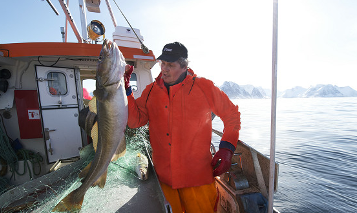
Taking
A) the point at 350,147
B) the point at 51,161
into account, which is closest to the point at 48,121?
the point at 51,161

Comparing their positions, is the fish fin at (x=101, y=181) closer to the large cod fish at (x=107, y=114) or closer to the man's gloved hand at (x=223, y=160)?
the large cod fish at (x=107, y=114)

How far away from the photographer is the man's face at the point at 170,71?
222 cm

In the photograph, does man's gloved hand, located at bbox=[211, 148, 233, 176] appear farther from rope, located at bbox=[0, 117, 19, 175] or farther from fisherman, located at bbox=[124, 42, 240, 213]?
rope, located at bbox=[0, 117, 19, 175]

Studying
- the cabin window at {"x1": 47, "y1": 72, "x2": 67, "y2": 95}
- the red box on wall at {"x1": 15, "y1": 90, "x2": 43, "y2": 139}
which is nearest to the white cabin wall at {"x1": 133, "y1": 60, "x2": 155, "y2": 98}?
the cabin window at {"x1": 47, "y1": 72, "x2": 67, "y2": 95}

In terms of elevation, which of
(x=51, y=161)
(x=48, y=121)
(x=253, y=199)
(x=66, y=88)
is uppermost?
(x=66, y=88)

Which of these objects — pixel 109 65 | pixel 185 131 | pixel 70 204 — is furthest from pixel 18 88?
pixel 185 131

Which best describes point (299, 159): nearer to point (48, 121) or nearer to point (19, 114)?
point (48, 121)

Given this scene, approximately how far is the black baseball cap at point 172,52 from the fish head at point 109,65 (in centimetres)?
59

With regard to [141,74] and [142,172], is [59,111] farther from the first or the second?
[142,172]

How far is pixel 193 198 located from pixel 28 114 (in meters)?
6.26

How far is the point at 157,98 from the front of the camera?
7.49ft

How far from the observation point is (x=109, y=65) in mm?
1738

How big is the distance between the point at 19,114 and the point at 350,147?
50.9 feet

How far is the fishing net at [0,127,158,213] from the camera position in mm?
2496
